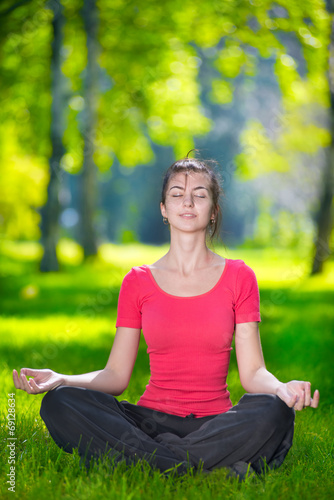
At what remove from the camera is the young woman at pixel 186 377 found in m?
2.83

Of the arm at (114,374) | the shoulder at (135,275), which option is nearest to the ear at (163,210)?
the shoulder at (135,275)

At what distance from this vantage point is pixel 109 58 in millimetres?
14812

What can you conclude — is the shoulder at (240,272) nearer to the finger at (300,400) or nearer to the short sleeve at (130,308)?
the short sleeve at (130,308)

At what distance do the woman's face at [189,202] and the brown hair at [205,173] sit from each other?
0.03 metres

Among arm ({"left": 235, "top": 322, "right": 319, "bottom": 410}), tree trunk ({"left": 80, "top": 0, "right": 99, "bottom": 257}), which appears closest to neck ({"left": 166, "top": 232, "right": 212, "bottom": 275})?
arm ({"left": 235, "top": 322, "right": 319, "bottom": 410})

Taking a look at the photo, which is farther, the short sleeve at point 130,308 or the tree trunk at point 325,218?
the tree trunk at point 325,218

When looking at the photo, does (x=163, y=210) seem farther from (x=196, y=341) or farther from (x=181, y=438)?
(x=181, y=438)

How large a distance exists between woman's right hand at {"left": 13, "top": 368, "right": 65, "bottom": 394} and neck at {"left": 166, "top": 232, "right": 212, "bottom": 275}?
0.82 metres

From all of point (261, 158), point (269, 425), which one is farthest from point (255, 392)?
point (261, 158)

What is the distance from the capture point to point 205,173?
10.9 ft

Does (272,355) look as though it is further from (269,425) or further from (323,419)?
(269,425)

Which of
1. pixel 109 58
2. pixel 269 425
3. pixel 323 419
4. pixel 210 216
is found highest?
pixel 109 58

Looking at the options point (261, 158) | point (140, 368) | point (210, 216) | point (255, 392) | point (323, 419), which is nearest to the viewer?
point (255, 392)

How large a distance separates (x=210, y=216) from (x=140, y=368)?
2.47m
